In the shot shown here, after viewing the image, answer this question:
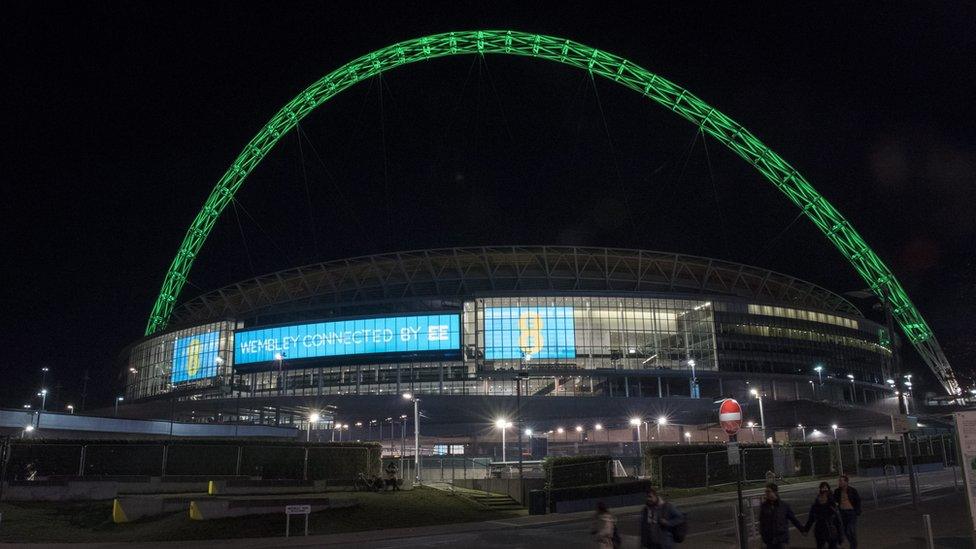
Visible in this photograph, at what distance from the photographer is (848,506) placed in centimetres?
1730

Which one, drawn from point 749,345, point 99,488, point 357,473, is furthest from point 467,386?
point 99,488

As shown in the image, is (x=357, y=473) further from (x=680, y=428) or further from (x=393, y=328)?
(x=680, y=428)

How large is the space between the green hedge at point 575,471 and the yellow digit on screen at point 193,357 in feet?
287

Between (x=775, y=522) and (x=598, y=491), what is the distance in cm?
2206

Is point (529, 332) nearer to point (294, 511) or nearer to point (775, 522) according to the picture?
point (294, 511)

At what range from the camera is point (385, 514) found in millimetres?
30156

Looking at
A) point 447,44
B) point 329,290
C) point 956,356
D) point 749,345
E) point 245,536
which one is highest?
point 447,44

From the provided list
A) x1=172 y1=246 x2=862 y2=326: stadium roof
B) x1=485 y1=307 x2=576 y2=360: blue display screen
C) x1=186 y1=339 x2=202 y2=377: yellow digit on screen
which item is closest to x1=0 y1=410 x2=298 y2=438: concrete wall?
x1=485 y1=307 x2=576 y2=360: blue display screen

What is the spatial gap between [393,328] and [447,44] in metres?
40.2

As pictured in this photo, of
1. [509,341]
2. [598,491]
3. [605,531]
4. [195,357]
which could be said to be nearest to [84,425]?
[598,491]

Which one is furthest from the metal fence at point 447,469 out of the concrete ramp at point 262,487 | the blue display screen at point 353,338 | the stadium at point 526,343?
the blue display screen at point 353,338

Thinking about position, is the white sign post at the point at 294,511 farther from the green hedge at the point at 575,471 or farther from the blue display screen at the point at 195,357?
the blue display screen at the point at 195,357

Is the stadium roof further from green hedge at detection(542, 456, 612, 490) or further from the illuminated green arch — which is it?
green hedge at detection(542, 456, 612, 490)

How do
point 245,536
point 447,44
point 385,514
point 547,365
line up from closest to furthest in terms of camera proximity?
1. point 245,536
2. point 385,514
3. point 447,44
4. point 547,365
